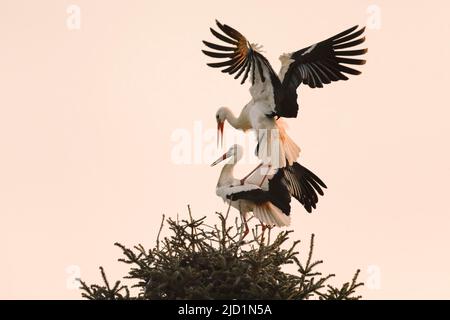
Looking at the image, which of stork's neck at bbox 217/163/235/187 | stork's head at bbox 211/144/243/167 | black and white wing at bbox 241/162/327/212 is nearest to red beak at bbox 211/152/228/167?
→ stork's head at bbox 211/144/243/167

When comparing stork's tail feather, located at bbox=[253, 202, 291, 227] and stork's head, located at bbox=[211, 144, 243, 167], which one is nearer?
stork's tail feather, located at bbox=[253, 202, 291, 227]

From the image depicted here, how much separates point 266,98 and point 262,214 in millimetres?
1288

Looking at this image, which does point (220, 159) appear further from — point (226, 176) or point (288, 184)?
point (288, 184)

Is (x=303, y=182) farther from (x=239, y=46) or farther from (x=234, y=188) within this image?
(x=239, y=46)

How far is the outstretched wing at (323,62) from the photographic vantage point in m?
13.0

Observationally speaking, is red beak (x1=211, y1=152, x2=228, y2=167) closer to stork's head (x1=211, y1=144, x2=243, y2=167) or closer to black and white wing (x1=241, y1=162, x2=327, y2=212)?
stork's head (x1=211, y1=144, x2=243, y2=167)

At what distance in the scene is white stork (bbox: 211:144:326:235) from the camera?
1273cm

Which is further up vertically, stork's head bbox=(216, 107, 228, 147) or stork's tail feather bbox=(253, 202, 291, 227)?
stork's head bbox=(216, 107, 228, 147)

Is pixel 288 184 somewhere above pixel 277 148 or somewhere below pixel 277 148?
below

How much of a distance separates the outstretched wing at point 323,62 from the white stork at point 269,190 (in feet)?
3.23

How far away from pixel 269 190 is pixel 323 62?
63.1 inches

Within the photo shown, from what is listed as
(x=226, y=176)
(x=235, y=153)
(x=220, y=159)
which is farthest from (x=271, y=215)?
(x=220, y=159)

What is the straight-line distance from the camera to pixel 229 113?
43.2 feet

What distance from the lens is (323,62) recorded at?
42.9ft
